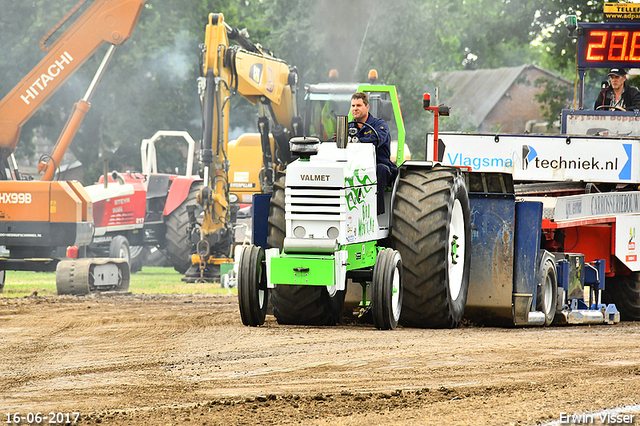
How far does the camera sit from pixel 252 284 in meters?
8.83

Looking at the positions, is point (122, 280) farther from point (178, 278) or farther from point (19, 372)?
point (19, 372)

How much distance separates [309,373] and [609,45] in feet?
33.1

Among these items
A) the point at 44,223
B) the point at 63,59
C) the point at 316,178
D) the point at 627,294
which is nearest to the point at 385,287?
the point at 316,178

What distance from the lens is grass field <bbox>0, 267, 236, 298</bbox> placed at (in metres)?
16.1

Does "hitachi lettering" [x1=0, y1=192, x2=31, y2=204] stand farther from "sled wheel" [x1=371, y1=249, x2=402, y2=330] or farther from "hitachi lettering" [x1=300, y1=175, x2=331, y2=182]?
"sled wheel" [x1=371, y1=249, x2=402, y2=330]

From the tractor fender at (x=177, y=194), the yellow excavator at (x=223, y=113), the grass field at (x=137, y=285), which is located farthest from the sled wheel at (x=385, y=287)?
the tractor fender at (x=177, y=194)

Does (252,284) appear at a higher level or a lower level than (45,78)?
lower

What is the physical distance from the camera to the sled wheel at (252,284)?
881 centimetres

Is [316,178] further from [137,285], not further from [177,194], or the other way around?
[177,194]

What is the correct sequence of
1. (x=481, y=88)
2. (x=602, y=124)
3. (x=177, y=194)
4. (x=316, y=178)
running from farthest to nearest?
(x=481, y=88)
(x=177, y=194)
(x=602, y=124)
(x=316, y=178)

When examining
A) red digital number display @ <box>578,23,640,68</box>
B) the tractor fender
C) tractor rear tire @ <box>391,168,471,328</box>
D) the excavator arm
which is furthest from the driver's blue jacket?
the tractor fender

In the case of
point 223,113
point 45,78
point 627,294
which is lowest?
point 627,294

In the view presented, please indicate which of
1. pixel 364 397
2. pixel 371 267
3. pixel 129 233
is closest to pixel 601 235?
pixel 371 267

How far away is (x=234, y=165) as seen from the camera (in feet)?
68.9
